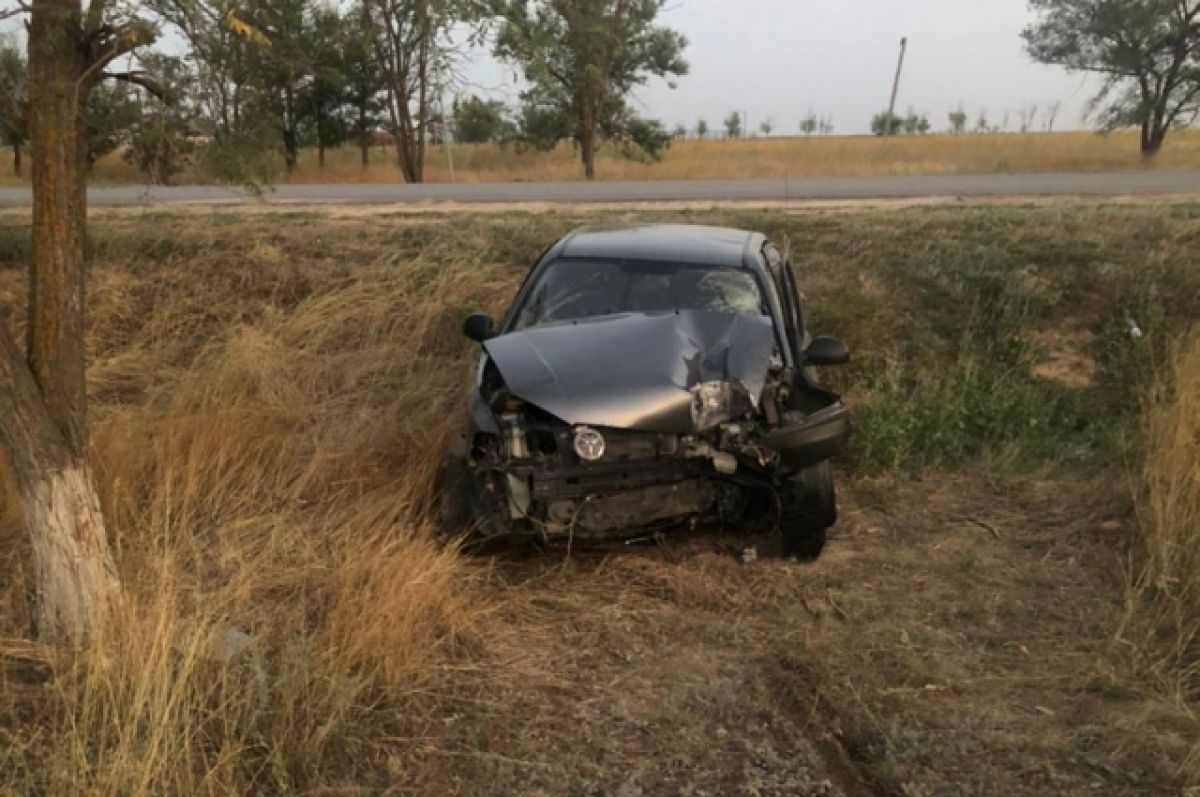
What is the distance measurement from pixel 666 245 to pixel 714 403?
1.83m

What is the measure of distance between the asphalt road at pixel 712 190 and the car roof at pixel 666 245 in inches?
361

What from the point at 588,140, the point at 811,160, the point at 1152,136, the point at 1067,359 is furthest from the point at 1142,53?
the point at 1067,359

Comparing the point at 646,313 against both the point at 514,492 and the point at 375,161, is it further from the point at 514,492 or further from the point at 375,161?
the point at 375,161

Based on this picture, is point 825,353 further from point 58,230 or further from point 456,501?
point 58,230

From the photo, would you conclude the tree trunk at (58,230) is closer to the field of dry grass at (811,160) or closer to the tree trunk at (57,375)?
the tree trunk at (57,375)

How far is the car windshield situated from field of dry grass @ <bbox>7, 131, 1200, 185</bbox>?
17.7m

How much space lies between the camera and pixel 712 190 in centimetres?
1798

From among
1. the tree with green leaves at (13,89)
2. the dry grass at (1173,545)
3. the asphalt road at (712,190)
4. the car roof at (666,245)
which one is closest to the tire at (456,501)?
the car roof at (666,245)

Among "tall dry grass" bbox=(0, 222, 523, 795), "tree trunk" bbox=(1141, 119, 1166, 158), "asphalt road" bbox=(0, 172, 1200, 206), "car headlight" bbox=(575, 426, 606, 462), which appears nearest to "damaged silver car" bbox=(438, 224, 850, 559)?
"car headlight" bbox=(575, 426, 606, 462)

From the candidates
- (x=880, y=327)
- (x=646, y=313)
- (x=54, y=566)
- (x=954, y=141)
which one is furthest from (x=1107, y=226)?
(x=954, y=141)

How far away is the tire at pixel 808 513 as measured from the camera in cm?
491

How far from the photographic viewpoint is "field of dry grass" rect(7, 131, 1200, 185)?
2445cm

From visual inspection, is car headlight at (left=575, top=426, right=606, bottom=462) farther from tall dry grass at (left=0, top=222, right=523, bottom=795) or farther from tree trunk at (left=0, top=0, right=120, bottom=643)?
tree trunk at (left=0, top=0, right=120, bottom=643)

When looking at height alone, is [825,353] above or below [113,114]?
below
